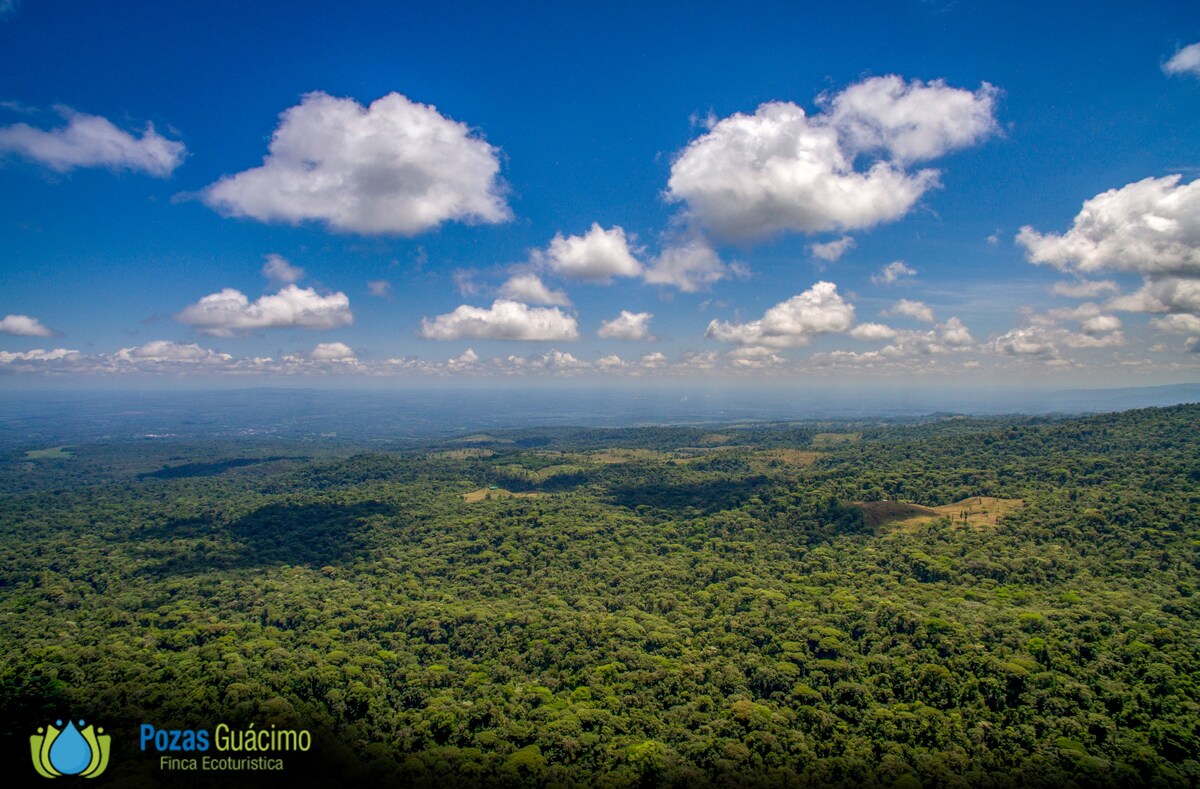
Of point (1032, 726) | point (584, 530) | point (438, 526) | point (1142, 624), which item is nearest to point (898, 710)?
point (1032, 726)

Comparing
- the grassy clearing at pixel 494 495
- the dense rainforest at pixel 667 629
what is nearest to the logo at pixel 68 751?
the dense rainforest at pixel 667 629

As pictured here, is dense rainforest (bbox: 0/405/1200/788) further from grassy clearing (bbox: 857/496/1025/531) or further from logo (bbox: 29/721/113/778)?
logo (bbox: 29/721/113/778)

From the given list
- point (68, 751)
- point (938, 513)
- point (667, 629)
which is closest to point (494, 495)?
point (667, 629)

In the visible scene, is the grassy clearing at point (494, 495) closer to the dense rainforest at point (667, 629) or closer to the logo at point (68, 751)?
the dense rainforest at point (667, 629)

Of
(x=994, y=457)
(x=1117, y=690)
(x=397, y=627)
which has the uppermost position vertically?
(x=994, y=457)

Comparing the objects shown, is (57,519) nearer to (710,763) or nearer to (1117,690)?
(710,763)

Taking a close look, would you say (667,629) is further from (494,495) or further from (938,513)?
(494,495)

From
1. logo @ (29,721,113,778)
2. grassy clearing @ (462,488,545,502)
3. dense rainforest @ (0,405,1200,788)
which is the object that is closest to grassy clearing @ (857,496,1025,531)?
dense rainforest @ (0,405,1200,788)
